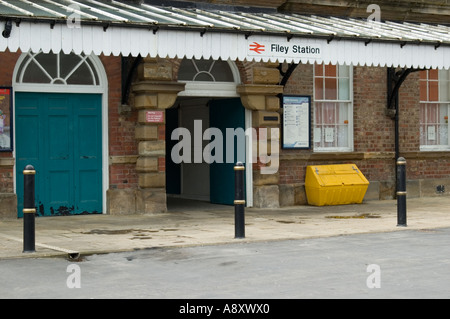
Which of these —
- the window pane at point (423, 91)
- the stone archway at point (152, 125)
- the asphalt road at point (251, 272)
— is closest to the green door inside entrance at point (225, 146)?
the stone archway at point (152, 125)

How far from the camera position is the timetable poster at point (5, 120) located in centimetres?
1437

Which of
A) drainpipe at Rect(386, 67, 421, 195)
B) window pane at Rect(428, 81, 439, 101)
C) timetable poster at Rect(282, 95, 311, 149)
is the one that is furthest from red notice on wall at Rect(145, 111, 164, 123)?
window pane at Rect(428, 81, 439, 101)

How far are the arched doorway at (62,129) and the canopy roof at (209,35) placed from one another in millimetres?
1230

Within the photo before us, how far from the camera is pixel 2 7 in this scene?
12.8m

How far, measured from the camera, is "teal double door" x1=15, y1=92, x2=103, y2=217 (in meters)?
14.8

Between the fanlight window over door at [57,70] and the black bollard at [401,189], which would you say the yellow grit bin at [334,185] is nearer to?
the black bollard at [401,189]

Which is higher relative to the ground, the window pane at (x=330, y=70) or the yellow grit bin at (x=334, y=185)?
the window pane at (x=330, y=70)

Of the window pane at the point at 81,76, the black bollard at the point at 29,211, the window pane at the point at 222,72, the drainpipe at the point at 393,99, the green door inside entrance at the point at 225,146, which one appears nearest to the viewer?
the black bollard at the point at 29,211

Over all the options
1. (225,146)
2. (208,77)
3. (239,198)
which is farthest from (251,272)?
(225,146)

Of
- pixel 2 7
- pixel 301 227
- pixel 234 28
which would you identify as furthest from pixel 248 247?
pixel 2 7

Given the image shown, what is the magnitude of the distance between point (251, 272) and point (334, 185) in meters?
8.65

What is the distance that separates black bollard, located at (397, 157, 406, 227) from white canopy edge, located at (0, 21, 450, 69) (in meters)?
2.67

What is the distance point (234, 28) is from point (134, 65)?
2279 mm

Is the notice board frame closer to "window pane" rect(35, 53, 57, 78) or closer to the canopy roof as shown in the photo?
"window pane" rect(35, 53, 57, 78)
